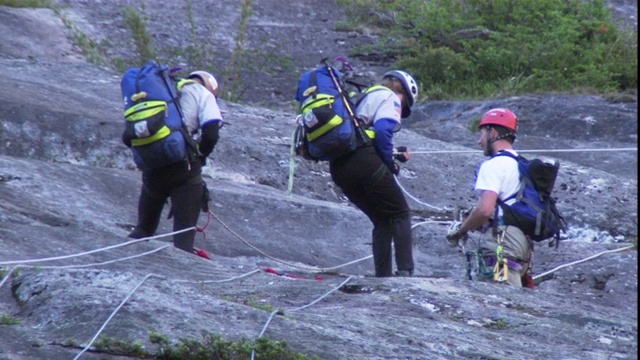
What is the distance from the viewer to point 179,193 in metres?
7.39

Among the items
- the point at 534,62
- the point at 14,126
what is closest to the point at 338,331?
the point at 14,126

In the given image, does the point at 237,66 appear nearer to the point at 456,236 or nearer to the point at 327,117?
the point at 327,117

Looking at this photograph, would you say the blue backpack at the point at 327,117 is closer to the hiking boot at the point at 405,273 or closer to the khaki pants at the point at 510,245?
the hiking boot at the point at 405,273

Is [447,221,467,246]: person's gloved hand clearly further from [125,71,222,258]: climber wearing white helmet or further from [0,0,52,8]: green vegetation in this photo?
[0,0,52,8]: green vegetation

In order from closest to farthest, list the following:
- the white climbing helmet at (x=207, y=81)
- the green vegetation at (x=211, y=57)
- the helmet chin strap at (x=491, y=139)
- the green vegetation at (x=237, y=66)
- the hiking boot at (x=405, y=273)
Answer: the helmet chin strap at (x=491, y=139), the hiking boot at (x=405, y=273), the white climbing helmet at (x=207, y=81), the green vegetation at (x=237, y=66), the green vegetation at (x=211, y=57)

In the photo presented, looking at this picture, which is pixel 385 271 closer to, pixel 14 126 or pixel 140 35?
pixel 14 126

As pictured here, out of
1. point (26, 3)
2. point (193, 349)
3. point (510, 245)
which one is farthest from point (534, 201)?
point (26, 3)

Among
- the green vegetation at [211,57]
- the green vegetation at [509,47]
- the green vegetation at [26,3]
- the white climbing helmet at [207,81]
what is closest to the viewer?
the white climbing helmet at [207,81]

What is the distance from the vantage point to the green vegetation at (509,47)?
675 inches

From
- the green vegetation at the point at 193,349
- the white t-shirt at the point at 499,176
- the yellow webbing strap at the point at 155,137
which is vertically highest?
the yellow webbing strap at the point at 155,137

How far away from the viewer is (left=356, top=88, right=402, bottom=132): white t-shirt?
734 centimetres

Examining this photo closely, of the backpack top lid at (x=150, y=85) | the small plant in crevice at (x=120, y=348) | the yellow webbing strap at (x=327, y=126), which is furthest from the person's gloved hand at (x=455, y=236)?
the small plant in crevice at (x=120, y=348)

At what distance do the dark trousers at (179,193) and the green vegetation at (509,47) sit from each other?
9.73 metres

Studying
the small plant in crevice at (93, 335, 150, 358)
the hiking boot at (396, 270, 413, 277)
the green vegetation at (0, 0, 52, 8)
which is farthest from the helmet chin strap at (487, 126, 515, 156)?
the green vegetation at (0, 0, 52, 8)
